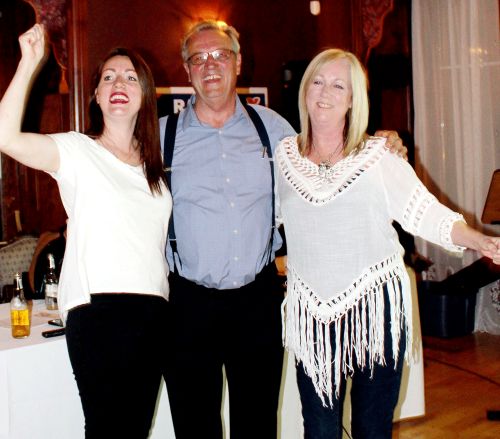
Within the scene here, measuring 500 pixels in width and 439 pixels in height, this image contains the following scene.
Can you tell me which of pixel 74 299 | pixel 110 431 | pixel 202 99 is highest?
pixel 202 99

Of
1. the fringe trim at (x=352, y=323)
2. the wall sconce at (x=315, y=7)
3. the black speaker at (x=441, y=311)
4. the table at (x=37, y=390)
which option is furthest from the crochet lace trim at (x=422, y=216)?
the wall sconce at (x=315, y=7)

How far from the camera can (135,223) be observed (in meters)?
1.88

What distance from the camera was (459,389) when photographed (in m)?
3.98

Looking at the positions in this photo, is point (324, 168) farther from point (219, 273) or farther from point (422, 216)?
point (219, 273)

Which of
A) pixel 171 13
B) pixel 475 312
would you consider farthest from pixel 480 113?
pixel 171 13

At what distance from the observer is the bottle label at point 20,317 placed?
2.32m

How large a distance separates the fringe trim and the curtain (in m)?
A: 3.48

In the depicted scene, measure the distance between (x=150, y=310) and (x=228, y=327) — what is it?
1.19 ft

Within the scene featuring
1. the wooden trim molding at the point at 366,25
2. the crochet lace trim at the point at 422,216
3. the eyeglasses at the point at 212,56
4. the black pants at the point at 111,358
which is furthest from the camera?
the wooden trim molding at the point at 366,25

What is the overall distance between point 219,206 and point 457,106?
3.73 m

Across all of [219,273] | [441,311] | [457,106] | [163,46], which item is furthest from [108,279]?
[457,106]

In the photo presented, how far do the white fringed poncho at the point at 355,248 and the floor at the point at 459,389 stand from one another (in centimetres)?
147

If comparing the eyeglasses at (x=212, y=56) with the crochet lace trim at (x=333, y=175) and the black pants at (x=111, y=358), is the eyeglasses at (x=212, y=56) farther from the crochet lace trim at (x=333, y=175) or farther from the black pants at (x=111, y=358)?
the black pants at (x=111, y=358)

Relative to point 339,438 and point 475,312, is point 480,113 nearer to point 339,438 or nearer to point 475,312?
point 475,312
